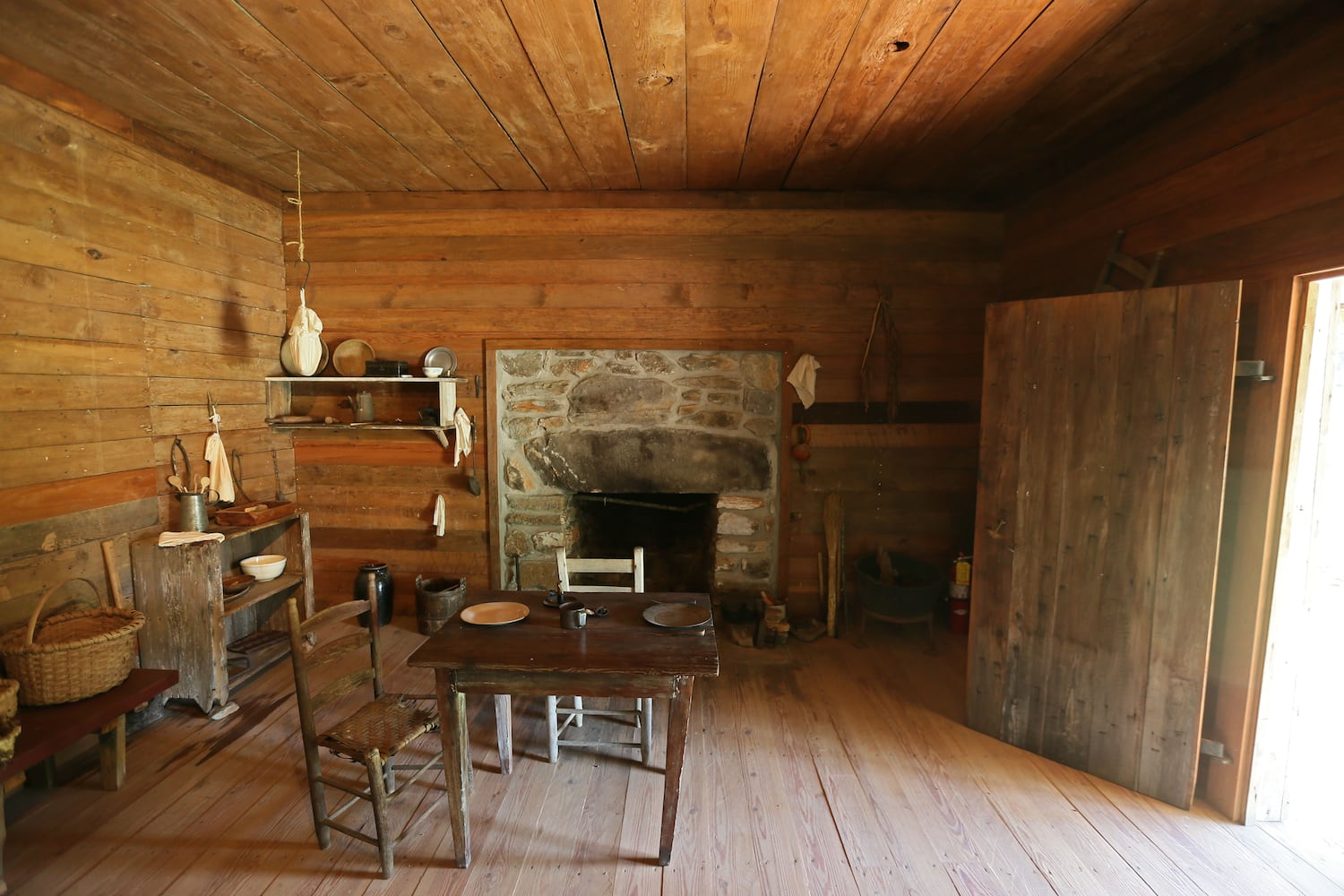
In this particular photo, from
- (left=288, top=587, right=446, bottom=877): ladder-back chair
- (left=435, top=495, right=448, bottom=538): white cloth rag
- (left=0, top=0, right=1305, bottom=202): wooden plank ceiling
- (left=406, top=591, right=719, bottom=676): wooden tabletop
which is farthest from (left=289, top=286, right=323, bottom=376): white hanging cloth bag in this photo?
(left=406, top=591, right=719, bottom=676): wooden tabletop

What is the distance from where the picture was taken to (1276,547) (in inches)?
75.0

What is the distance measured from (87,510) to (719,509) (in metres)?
2.98

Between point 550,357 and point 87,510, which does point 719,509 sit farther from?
point 87,510

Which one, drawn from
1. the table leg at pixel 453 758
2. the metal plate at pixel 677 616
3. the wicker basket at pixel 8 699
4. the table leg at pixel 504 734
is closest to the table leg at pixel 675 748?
the metal plate at pixel 677 616

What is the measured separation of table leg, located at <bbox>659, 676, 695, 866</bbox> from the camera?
5.81 ft

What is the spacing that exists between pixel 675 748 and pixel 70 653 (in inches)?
84.5

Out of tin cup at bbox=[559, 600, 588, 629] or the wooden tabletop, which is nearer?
the wooden tabletop

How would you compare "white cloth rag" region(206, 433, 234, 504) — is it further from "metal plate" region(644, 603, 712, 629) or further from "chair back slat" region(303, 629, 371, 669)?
"metal plate" region(644, 603, 712, 629)

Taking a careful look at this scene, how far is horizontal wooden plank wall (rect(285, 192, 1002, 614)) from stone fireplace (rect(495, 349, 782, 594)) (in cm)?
14

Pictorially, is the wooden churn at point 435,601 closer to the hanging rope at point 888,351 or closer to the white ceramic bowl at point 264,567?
the white ceramic bowl at point 264,567

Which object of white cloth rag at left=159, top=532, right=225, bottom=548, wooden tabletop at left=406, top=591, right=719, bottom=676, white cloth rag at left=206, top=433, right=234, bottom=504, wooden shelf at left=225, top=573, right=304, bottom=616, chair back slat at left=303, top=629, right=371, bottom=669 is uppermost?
white cloth rag at left=206, top=433, right=234, bottom=504

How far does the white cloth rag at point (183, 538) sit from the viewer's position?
2.53 meters

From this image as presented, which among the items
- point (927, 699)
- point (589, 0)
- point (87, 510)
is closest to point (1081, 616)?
point (927, 699)

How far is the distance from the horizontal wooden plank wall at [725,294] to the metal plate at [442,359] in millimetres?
66
